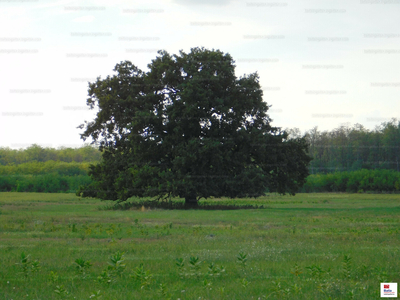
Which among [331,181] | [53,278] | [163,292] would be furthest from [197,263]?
[331,181]

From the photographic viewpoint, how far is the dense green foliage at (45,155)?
11862 centimetres

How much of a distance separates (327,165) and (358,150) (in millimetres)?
10010

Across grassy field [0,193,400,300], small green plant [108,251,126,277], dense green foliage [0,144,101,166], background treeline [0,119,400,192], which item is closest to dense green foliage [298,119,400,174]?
background treeline [0,119,400,192]

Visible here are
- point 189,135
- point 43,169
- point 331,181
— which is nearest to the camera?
point 189,135

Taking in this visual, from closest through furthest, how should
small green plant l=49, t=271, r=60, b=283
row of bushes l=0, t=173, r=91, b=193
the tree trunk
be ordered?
small green plant l=49, t=271, r=60, b=283
the tree trunk
row of bushes l=0, t=173, r=91, b=193

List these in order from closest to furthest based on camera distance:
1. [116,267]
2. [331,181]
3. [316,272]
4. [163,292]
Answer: [163,292] → [116,267] → [316,272] → [331,181]

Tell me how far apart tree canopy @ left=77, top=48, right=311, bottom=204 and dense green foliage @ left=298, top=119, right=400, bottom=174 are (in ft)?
212

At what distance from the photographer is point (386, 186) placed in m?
80.1

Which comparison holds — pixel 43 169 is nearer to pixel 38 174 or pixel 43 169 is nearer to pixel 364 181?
pixel 38 174

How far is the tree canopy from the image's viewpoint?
3397 cm

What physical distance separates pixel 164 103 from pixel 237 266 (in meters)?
28.7

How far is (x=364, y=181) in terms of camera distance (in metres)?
79.6

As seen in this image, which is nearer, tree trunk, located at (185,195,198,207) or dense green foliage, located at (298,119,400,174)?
tree trunk, located at (185,195,198,207)

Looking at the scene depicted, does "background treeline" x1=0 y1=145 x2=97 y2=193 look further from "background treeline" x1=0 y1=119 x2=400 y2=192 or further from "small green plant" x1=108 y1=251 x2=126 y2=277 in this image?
"small green plant" x1=108 y1=251 x2=126 y2=277
